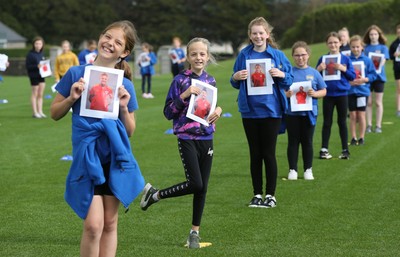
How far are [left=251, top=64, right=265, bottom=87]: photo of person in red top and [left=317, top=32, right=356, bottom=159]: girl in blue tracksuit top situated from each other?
4338 mm

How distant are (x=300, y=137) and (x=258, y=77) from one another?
273 cm

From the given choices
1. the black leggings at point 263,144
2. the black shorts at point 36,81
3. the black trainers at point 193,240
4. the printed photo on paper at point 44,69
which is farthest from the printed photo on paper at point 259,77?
the black shorts at point 36,81

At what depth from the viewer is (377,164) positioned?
562 inches

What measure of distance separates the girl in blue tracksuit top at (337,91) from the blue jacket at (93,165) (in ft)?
27.6

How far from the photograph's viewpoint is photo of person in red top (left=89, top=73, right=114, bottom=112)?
20.8 feet

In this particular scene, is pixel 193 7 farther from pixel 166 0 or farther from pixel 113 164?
pixel 113 164

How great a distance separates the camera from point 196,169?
8.41m

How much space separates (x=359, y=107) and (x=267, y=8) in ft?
310

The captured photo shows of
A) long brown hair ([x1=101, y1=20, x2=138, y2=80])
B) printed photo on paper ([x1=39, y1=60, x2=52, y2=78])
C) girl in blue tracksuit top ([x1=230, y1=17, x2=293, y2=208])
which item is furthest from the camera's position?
printed photo on paper ([x1=39, y1=60, x2=52, y2=78])

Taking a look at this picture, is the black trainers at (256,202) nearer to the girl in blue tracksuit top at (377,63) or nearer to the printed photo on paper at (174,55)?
the girl in blue tracksuit top at (377,63)

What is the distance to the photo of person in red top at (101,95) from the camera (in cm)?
634

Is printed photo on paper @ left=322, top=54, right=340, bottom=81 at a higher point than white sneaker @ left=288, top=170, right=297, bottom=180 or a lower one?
higher

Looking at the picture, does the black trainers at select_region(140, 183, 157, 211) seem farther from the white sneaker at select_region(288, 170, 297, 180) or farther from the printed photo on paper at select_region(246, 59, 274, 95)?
the white sneaker at select_region(288, 170, 297, 180)

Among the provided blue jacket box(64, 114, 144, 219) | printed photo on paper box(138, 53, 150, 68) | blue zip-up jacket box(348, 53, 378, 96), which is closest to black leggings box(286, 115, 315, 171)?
blue zip-up jacket box(348, 53, 378, 96)
